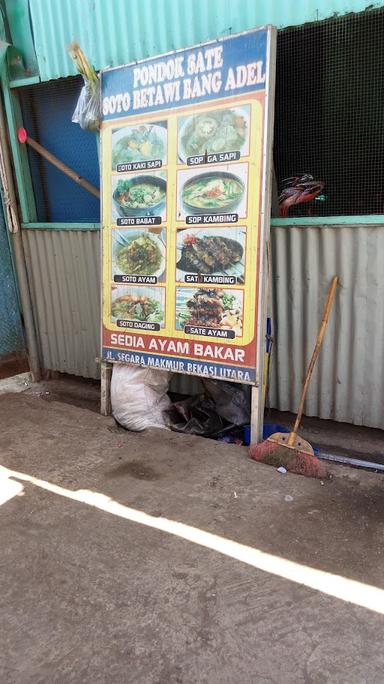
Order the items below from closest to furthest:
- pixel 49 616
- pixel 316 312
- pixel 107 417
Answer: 1. pixel 49 616
2. pixel 316 312
3. pixel 107 417

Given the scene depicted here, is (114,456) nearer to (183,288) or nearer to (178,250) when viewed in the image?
(183,288)

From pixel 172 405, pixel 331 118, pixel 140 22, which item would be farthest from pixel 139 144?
pixel 172 405

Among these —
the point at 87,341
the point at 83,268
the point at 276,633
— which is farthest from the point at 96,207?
the point at 276,633

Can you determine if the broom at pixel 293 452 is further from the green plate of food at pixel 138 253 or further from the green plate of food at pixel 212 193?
the green plate of food at pixel 138 253

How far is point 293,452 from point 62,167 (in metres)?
3.34

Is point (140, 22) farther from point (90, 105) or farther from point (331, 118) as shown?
point (331, 118)

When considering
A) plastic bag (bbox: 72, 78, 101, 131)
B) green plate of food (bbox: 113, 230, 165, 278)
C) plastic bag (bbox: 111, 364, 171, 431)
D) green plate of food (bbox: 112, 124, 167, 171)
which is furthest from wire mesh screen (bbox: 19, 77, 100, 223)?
plastic bag (bbox: 111, 364, 171, 431)

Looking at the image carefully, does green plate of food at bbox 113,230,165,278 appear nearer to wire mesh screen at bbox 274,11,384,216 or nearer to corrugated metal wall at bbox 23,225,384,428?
corrugated metal wall at bbox 23,225,384,428

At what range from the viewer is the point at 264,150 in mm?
3285

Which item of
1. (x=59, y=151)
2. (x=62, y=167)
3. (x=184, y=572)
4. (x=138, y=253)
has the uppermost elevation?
(x=59, y=151)

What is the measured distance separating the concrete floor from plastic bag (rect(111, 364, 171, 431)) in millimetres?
405

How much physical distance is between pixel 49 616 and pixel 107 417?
7.23 ft

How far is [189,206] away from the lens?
3.67 metres

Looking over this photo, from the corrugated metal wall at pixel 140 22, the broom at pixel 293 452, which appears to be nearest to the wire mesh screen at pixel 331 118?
the corrugated metal wall at pixel 140 22
